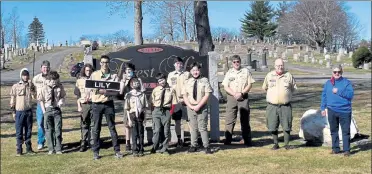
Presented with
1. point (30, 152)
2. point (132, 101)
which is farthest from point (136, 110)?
point (30, 152)

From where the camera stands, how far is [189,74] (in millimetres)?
9125

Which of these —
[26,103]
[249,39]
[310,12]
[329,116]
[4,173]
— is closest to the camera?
[4,173]

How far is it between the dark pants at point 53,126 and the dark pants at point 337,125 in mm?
4967

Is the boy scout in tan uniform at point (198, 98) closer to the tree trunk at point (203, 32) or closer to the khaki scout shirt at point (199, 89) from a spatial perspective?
the khaki scout shirt at point (199, 89)

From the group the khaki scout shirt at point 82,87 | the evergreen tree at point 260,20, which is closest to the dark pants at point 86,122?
the khaki scout shirt at point 82,87

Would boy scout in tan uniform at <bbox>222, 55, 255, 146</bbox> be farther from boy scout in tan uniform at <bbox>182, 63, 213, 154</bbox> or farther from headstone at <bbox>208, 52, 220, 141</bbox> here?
boy scout in tan uniform at <bbox>182, 63, 213, 154</bbox>

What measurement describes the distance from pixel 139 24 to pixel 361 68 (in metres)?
24.8

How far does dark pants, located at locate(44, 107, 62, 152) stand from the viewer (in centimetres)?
920

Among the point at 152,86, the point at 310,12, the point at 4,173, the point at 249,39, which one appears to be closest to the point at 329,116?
the point at 152,86

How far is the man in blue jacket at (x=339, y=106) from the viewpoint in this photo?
28.1 ft

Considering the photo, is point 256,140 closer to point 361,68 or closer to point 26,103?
point 26,103

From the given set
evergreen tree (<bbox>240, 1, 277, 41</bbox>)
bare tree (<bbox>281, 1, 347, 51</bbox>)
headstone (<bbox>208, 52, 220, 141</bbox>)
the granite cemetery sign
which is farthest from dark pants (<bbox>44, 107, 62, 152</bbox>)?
evergreen tree (<bbox>240, 1, 277, 41</bbox>)

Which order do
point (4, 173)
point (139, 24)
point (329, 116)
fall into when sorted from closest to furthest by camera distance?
point (4, 173) < point (329, 116) < point (139, 24)

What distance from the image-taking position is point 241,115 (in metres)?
9.62
